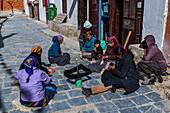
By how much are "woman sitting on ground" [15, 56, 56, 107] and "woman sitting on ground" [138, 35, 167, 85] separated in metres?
2.47

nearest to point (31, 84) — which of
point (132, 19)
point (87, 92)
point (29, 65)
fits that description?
point (29, 65)

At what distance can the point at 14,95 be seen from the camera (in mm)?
4133

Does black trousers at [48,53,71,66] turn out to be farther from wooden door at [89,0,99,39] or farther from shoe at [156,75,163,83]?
shoe at [156,75,163,83]

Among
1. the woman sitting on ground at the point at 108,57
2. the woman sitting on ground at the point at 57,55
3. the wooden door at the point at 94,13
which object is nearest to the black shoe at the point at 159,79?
the woman sitting on ground at the point at 108,57

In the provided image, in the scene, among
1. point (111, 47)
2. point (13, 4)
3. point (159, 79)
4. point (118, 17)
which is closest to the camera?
point (159, 79)

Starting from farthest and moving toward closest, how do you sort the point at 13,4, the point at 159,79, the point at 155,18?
the point at 13,4, the point at 155,18, the point at 159,79

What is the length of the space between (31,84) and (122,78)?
195cm

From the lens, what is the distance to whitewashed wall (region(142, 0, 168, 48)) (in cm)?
495

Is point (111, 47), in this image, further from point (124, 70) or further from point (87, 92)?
point (87, 92)

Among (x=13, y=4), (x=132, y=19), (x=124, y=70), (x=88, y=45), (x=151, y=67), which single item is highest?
(x=13, y=4)

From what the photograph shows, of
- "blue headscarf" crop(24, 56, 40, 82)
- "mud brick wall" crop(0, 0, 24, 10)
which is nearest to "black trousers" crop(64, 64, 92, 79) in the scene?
"blue headscarf" crop(24, 56, 40, 82)

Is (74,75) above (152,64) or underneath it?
underneath

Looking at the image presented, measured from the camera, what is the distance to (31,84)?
3414 mm

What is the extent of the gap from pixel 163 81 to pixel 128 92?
122 cm
